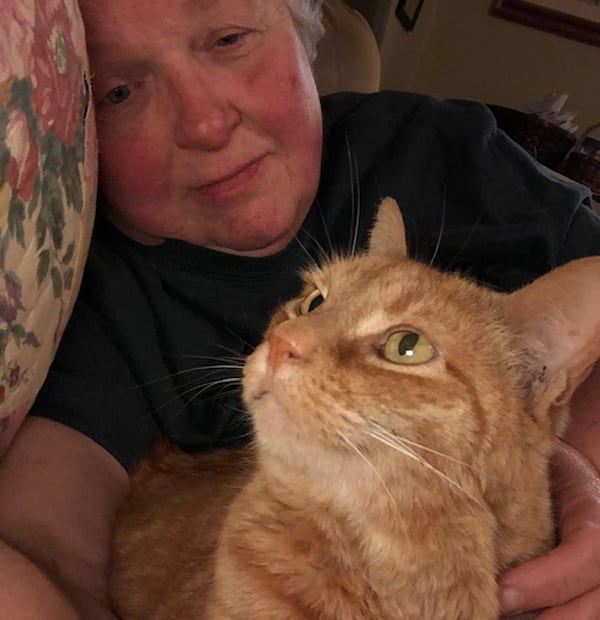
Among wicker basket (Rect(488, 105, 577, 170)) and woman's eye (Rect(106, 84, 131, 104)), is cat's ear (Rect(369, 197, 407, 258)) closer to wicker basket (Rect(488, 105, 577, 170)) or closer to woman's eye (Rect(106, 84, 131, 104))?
woman's eye (Rect(106, 84, 131, 104))

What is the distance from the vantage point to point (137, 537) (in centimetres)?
124

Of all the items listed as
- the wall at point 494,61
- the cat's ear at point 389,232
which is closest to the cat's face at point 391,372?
the cat's ear at point 389,232

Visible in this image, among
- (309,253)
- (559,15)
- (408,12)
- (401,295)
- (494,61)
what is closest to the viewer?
(401,295)

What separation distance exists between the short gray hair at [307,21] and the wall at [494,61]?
9.10 ft

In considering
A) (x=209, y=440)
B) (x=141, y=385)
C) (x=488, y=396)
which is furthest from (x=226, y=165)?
(x=488, y=396)

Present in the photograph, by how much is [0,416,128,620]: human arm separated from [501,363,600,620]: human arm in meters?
0.57

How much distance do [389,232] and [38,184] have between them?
576 millimetres

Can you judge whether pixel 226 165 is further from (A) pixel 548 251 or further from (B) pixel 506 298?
(A) pixel 548 251

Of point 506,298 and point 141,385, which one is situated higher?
point 506,298

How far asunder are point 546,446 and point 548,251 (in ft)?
2.24

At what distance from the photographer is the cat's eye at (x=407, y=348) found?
921 millimetres

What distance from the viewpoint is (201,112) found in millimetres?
1229

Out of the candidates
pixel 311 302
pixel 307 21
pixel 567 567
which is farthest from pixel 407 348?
pixel 307 21

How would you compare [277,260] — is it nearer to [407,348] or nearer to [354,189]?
[354,189]
